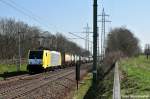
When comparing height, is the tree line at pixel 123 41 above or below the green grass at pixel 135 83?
above

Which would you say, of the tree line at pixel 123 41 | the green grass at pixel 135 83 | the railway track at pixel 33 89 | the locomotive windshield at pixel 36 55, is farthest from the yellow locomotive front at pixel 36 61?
the tree line at pixel 123 41

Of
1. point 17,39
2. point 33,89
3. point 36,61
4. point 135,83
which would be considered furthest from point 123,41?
point 135,83

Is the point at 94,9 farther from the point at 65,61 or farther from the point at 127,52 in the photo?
the point at 127,52

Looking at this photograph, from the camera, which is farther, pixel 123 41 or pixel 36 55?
pixel 123 41

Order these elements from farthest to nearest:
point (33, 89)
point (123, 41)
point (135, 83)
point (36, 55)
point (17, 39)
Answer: point (123, 41) < point (17, 39) < point (36, 55) < point (33, 89) < point (135, 83)

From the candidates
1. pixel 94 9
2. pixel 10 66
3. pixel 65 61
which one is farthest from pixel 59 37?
pixel 94 9

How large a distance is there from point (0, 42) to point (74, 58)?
17347 mm

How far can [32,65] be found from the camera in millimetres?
56219

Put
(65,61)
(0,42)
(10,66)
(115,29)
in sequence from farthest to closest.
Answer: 1. (115,29)
2. (0,42)
3. (65,61)
4. (10,66)

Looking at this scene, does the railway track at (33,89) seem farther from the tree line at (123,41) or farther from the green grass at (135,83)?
the tree line at (123,41)

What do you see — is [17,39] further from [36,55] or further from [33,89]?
[33,89]

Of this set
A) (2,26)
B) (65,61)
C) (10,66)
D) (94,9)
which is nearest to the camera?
(94,9)

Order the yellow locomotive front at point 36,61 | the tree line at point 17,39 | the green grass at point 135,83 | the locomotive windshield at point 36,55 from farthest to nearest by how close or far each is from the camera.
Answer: the tree line at point 17,39
the locomotive windshield at point 36,55
the yellow locomotive front at point 36,61
the green grass at point 135,83

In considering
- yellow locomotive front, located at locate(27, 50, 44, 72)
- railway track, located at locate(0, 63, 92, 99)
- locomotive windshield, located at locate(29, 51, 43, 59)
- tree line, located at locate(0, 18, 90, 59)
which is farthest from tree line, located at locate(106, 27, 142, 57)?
railway track, located at locate(0, 63, 92, 99)
